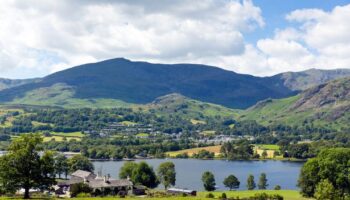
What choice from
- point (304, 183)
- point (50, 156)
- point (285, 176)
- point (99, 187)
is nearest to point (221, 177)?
point (285, 176)

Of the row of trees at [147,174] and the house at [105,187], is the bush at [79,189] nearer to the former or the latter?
the house at [105,187]

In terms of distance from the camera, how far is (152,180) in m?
130

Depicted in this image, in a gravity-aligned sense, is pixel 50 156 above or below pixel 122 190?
above

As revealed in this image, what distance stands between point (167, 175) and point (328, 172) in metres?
43.7

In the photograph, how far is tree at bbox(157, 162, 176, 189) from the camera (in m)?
132

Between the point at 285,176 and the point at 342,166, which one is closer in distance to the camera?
the point at 342,166

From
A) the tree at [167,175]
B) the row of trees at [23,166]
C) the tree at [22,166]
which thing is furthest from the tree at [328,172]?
the tree at [22,166]

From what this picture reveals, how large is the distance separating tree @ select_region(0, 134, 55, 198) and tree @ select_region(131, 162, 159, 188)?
57855 millimetres

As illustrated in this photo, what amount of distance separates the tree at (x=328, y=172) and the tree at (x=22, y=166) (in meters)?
64.6

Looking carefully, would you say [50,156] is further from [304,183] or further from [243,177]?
[243,177]

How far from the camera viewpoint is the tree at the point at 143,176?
12800 cm

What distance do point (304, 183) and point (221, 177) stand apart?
6462cm

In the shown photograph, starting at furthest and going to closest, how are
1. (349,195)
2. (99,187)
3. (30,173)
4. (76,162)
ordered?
1. (76,162)
2. (99,187)
3. (349,195)
4. (30,173)

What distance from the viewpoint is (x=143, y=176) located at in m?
128
